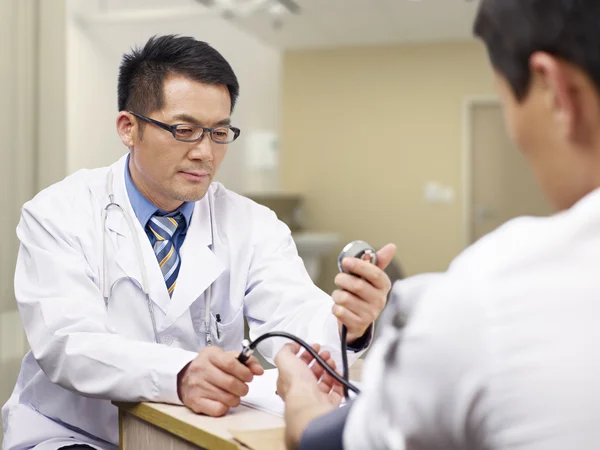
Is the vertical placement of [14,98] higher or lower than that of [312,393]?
higher

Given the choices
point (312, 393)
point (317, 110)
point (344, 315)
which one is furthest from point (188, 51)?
point (317, 110)

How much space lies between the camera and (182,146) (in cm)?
153

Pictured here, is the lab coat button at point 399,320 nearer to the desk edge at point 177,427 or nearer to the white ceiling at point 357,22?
the desk edge at point 177,427

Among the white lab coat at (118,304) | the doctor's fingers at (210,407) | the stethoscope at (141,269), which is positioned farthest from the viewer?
the stethoscope at (141,269)

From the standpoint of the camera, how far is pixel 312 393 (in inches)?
34.1

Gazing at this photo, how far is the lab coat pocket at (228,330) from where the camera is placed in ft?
4.93

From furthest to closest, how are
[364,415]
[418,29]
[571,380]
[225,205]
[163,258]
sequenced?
[418,29]
[225,205]
[163,258]
[364,415]
[571,380]

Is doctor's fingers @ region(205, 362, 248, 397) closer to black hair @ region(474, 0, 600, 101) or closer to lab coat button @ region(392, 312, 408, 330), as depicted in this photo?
lab coat button @ region(392, 312, 408, 330)

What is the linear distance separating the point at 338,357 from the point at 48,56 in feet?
5.32

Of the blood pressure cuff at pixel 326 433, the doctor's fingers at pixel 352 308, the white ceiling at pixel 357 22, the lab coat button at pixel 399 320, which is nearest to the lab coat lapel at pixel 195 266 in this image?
the doctor's fingers at pixel 352 308

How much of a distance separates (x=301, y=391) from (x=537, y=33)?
499 millimetres

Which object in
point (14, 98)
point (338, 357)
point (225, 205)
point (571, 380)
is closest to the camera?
point (571, 380)

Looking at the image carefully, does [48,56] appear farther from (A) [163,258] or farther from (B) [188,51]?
(A) [163,258]

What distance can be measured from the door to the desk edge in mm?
5634
